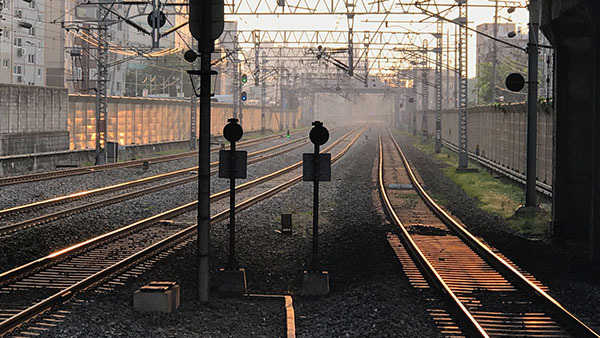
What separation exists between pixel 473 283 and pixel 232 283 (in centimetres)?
432

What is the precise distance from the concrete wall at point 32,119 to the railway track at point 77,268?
17.3m

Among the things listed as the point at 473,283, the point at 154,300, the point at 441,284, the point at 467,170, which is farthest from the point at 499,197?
the point at 154,300

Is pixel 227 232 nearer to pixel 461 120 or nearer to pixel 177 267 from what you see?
pixel 177 267

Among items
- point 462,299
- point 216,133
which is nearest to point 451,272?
point 462,299

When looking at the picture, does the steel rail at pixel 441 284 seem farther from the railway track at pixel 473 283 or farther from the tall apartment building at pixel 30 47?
the tall apartment building at pixel 30 47

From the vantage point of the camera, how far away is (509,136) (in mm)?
32562

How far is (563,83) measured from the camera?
1809 cm

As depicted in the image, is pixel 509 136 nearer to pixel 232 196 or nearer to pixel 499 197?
pixel 499 197

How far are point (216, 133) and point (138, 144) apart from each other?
24390mm

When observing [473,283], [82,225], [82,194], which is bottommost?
[473,283]

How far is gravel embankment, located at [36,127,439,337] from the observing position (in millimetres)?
10102

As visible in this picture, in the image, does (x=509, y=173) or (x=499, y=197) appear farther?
(x=509, y=173)

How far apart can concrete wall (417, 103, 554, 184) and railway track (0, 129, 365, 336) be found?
1191 centimetres

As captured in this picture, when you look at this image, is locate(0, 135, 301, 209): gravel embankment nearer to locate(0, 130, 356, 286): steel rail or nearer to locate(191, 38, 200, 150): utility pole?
locate(0, 130, 356, 286): steel rail
